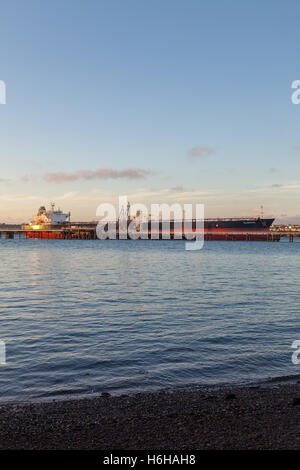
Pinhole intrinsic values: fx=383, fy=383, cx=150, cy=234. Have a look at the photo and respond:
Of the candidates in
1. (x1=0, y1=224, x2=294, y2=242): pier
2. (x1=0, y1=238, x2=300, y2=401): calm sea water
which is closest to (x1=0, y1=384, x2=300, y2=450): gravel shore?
(x1=0, y1=238, x2=300, y2=401): calm sea water

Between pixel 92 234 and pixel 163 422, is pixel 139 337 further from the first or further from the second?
pixel 92 234

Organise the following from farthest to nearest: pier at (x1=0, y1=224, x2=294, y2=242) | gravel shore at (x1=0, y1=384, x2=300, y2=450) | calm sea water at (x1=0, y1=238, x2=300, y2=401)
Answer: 1. pier at (x1=0, y1=224, x2=294, y2=242)
2. calm sea water at (x1=0, y1=238, x2=300, y2=401)
3. gravel shore at (x1=0, y1=384, x2=300, y2=450)

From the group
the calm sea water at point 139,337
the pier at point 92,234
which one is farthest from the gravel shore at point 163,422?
the pier at point 92,234

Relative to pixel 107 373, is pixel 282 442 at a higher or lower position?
higher

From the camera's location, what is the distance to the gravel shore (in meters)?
6.31

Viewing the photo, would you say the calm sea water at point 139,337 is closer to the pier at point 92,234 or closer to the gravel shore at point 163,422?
the gravel shore at point 163,422

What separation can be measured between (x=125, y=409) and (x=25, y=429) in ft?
6.81

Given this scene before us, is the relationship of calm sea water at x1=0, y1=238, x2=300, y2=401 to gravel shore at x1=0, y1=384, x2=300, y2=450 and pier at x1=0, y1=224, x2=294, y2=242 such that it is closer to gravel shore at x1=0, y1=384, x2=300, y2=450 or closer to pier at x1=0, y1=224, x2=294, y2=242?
gravel shore at x1=0, y1=384, x2=300, y2=450

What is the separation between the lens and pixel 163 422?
733 centimetres

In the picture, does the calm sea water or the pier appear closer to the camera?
the calm sea water

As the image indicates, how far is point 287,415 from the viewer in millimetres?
7527

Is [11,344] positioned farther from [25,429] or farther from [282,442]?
[282,442]

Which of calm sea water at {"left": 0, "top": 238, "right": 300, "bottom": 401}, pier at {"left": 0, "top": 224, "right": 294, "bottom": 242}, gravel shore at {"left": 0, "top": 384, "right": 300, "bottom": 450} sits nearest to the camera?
gravel shore at {"left": 0, "top": 384, "right": 300, "bottom": 450}

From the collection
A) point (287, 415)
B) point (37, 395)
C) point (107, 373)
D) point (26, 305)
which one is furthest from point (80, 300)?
point (287, 415)
